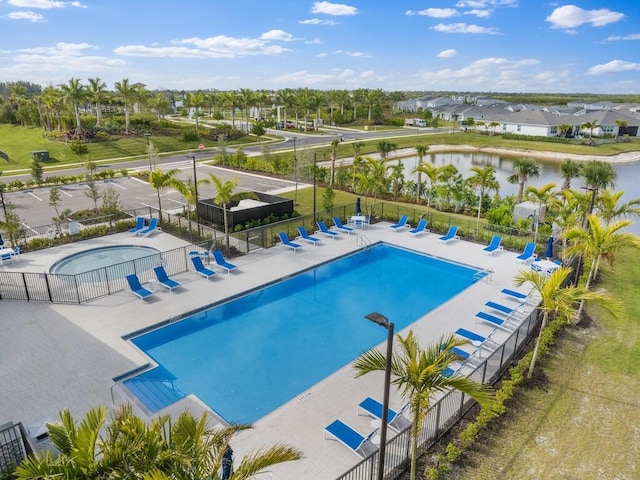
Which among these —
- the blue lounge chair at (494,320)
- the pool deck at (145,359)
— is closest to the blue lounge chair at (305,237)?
the pool deck at (145,359)

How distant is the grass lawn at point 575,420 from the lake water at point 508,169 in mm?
19268

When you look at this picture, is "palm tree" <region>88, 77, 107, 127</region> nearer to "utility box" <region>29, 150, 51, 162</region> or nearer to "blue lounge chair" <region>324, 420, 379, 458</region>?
"utility box" <region>29, 150, 51, 162</region>

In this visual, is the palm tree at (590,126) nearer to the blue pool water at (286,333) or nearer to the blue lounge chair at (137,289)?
the blue pool water at (286,333)

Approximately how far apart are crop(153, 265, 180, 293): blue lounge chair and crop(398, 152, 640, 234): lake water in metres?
23.0

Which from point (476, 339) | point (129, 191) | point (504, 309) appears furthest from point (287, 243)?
point (129, 191)

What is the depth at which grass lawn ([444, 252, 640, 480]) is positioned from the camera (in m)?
7.96

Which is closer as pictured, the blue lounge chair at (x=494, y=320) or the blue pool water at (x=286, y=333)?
the blue pool water at (x=286, y=333)

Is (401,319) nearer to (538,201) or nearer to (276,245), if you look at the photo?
(276,245)

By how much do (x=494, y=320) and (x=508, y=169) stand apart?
127 feet

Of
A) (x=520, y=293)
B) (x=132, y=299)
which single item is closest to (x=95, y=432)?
(x=132, y=299)

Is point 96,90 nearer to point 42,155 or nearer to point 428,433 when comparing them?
point 42,155

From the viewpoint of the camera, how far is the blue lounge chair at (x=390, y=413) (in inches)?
351

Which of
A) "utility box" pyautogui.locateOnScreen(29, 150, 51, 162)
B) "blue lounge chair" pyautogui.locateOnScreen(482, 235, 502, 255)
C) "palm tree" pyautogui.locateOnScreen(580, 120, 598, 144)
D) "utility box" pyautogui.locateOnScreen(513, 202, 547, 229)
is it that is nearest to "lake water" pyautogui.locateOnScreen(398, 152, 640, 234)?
"utility box" pyautogui.locateOnScreen(513, 202, 547, 229)

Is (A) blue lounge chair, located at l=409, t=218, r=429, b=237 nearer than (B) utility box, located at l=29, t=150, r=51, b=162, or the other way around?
(A) blue lounge chair, located at l=409, t=218, r=429, b=237
